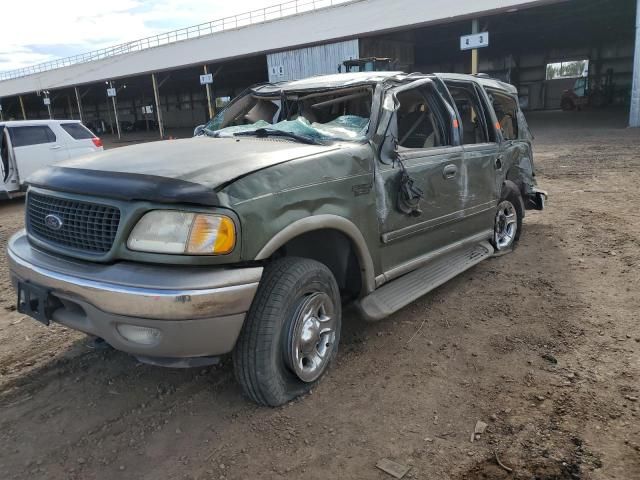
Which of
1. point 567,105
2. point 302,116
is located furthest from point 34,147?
point 567,105

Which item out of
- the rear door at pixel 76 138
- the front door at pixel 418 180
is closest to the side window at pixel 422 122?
the front door at pixel 418 180

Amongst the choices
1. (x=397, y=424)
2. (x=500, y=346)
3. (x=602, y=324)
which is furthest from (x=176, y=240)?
(x=602, y=324)

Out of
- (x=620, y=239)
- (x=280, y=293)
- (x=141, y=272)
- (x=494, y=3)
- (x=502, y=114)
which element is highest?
(x=494, y=3)

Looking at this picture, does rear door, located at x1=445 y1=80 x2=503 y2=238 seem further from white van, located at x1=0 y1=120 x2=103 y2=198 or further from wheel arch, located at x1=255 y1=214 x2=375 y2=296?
white van, located at x1=0 y1=120 x2=103 y2=198

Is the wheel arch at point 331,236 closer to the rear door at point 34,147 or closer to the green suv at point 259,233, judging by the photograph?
the green suv at point 259,233

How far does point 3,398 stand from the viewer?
2.97m

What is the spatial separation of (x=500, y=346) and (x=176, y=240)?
7.60 feet

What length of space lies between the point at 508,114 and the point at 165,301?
15.3 ft

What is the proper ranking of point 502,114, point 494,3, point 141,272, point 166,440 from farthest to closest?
point 494,3 < point 502,114 < point 166,440 < point 141,272

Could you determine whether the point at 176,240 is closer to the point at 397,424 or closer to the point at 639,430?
the point at 397,424

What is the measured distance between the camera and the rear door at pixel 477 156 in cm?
421

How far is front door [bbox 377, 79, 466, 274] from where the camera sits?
10.9 ft

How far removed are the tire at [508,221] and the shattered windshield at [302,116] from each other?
2.01 meters

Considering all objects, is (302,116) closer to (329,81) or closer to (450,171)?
(329,81)
